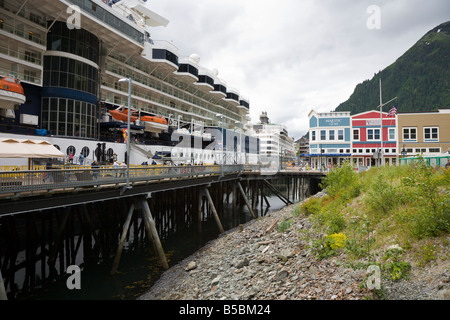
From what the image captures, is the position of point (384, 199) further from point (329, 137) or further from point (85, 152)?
point (329, 137)

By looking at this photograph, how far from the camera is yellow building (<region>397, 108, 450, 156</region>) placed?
40031mm

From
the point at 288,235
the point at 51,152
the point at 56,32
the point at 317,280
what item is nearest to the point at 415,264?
the point at 317,280

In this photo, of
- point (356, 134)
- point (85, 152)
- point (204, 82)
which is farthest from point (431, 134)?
point (85, 152)

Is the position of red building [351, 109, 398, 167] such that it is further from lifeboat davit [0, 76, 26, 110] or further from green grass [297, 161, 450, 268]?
lifeboat davit [0, 76, 26, 110]

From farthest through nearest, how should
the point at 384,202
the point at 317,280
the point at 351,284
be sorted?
1. the point at 384,202
2. the point at 317,280
3. the point at 351,284

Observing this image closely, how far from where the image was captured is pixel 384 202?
10188 mm

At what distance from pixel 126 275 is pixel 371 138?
45.9 metres

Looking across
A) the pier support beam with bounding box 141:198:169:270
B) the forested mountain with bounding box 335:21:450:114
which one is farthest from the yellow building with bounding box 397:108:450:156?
the forested mountain with bounding box 335:21:450:114

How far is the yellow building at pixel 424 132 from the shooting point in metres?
40.0

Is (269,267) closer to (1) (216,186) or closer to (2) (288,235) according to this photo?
(2) (288,235)

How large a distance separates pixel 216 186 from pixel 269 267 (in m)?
25.8

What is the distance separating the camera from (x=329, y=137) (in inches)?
1836

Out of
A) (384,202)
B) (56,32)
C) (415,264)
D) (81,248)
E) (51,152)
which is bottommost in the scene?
(81,248)

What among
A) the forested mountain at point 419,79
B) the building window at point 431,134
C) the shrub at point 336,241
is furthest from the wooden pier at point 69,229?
the forested mountain at point 419,79
